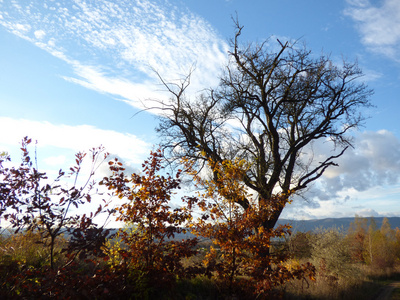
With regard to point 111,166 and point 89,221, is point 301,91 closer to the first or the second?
point 111,166

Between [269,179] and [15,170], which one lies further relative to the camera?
[269,179]

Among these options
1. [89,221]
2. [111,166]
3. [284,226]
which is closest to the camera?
[89,221]

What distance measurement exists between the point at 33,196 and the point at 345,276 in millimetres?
15050

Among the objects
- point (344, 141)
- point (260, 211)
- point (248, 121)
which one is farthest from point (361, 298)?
point (248, 121)

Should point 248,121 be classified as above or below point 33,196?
above

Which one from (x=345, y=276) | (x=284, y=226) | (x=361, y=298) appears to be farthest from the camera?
(x=345, y=276)

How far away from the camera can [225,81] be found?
16.0 metres

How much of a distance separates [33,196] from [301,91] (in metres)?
14.2

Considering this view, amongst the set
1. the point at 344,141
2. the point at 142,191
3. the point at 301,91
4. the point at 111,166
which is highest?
the point at 301,91

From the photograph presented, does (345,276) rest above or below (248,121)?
below

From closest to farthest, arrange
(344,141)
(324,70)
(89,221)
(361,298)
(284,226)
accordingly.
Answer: (89,221), (284,226), (361,298), (324,70), (344,141)

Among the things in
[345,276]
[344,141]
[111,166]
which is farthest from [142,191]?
[344,141]

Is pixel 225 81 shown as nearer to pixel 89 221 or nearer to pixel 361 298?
pixel 361 298

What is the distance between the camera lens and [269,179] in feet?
50.6
